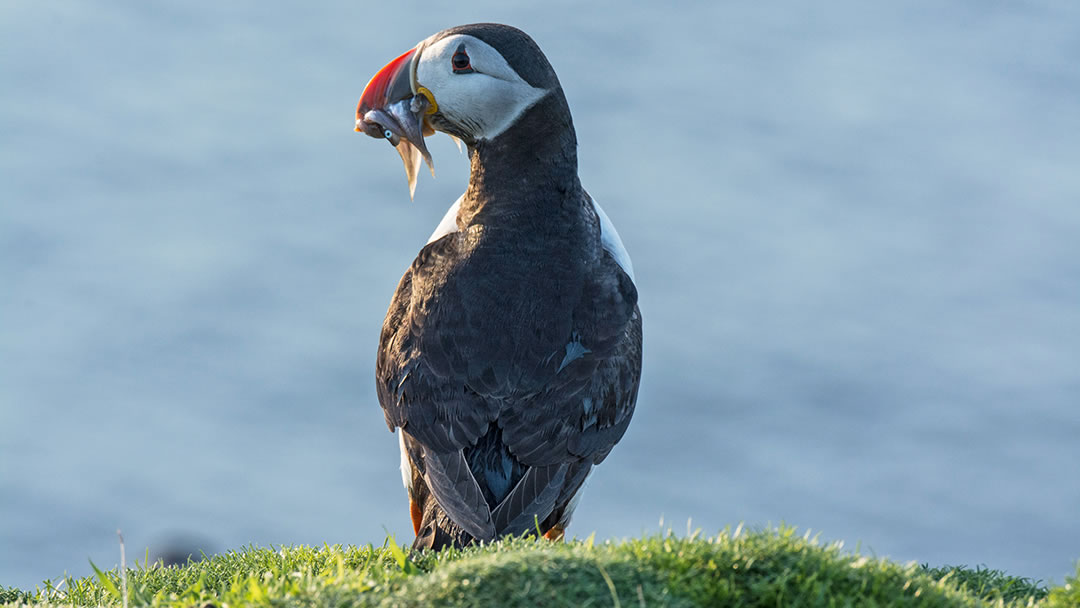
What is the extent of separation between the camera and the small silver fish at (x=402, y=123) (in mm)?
7059

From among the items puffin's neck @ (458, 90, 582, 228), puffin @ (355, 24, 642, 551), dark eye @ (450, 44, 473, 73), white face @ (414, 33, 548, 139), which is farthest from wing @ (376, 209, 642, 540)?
dark eye @ (450, 44, 473, 73)

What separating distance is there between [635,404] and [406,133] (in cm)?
213

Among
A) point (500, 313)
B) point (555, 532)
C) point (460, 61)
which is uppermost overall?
point (460, 61)

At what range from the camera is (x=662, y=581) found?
411cm

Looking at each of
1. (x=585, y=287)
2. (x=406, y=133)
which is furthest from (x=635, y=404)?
(x=406, y=133)

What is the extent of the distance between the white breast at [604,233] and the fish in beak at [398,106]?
0.41 m

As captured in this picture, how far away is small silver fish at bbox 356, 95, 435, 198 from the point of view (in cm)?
706

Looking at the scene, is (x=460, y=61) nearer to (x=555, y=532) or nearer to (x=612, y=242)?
(x=612, y=242)

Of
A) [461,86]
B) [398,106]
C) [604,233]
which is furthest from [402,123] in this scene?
[604,233]

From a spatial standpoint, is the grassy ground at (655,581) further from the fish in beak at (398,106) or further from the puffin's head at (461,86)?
the fish in beak at (398,106)

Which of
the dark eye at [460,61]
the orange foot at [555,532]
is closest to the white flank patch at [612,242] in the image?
the dark eye at [460,61]

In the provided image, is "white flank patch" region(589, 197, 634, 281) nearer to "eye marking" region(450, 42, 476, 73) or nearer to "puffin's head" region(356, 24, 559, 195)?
"puffin's head" region(356, 24, 559, 195)

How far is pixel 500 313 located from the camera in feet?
21.2

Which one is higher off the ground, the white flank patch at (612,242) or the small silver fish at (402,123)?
the small silver fish at (402,123)
